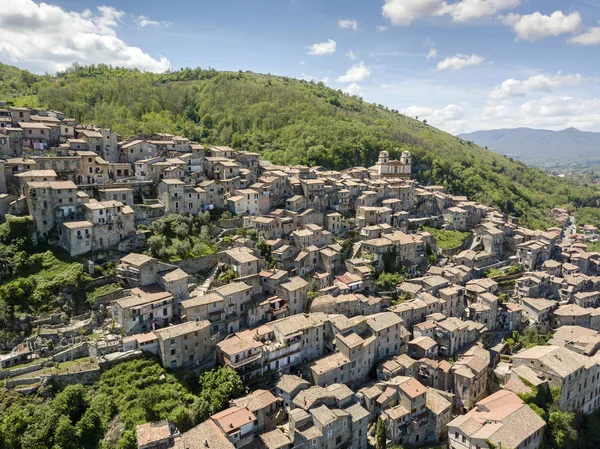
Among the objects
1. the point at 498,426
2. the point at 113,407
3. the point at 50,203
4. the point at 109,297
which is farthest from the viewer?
the point at 50,203

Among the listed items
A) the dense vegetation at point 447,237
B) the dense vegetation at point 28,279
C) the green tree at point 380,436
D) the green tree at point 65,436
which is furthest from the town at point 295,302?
the green tree at point 65,436

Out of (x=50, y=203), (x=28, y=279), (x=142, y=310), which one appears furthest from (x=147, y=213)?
(x=142, y=310)

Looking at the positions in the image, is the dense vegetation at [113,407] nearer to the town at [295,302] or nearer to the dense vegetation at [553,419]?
the town at [295,302]

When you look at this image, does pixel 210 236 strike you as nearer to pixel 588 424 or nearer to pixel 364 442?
pixel 364 442

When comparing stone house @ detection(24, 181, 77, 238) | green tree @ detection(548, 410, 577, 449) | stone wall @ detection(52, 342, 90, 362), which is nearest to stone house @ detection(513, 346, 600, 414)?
green tree @ detection(548, 410, 577, 449)

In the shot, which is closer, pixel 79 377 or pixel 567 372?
pixel 79 377

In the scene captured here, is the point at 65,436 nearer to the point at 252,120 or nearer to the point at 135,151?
the point at 135,151

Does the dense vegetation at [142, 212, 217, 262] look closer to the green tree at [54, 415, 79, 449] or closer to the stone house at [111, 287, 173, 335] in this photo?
the stone house at [111, 287, 173, 335]
